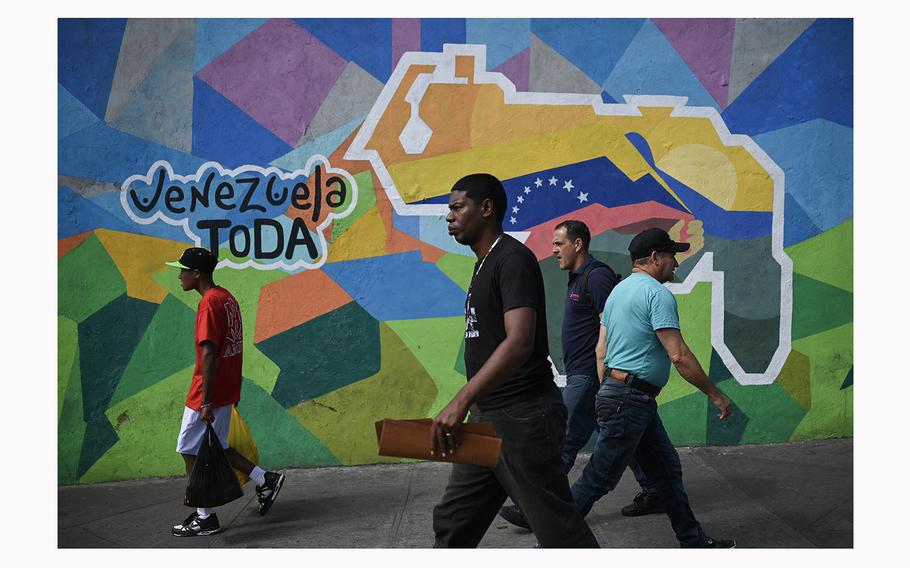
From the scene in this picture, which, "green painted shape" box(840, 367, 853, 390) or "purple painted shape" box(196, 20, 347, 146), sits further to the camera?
"green painted shape" box(840, 367, 853, 390)

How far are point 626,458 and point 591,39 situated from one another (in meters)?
3.82

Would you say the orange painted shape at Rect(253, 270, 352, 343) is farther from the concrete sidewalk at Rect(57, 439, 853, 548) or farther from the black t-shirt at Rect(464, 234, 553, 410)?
the black t-shirt at Rect(464, 234, 553, 410)

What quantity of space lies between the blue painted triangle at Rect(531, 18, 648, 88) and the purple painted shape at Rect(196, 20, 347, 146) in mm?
1746

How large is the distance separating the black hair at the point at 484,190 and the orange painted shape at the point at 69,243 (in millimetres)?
4388

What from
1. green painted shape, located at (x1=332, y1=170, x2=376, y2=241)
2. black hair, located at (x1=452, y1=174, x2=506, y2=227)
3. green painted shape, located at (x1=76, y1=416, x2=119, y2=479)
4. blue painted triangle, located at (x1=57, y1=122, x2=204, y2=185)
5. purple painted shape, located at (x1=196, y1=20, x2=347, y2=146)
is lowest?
green painted shape, located at (x1=76, y1=416, x2=119, y2=479)

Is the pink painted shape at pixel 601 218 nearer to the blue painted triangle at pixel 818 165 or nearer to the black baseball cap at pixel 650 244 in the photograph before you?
the blue painted triangle at pixel 818 165

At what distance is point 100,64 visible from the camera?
281 inches

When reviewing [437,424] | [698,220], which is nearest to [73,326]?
[437,424]

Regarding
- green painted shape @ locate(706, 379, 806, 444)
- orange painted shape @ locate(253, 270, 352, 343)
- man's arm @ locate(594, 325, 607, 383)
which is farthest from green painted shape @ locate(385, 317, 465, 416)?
green painted shape @ locate(706, 379, 806, 444)

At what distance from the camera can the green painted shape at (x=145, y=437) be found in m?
7.17

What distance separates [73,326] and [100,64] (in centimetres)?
218

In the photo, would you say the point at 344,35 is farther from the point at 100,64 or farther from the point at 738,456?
the point at 738,456

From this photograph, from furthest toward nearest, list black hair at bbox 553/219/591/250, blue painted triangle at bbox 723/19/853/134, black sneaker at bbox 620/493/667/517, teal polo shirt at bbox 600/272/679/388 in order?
blue painted triangle at bbox 723/19/853/134
black hair at bbox 553/219/591/250
black sneaker at bbox 620/493/667/517
teal polo shirt at bbox 600/272/679/388

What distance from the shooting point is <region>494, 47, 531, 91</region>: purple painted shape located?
718 centimetres
